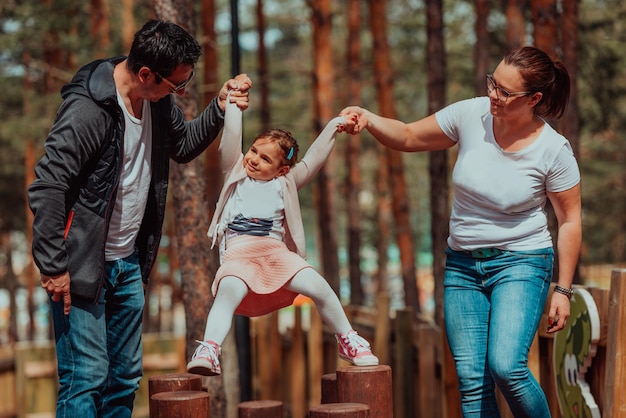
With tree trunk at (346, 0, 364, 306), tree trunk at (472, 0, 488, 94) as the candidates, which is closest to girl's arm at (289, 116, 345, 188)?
tree trunk at (472, 0, 488, 94)

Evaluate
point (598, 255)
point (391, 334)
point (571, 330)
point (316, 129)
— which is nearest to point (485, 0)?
point (316, 129)

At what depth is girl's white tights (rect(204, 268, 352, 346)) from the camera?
468 centimetres

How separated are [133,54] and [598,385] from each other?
9.75ft

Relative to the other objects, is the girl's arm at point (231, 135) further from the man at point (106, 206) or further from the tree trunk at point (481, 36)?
the tree trunk at point (481, 36)

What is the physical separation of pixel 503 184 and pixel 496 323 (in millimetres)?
606

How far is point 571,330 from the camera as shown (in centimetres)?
564

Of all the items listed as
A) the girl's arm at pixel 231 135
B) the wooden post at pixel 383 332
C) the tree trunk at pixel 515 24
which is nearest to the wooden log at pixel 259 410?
the girl's arm at pixel 231 135

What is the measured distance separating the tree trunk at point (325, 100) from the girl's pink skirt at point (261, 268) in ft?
37.3

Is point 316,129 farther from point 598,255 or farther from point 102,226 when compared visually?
point 598,255

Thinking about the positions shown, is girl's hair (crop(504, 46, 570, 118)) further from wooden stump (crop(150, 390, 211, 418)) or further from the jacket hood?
wooden stump (crop(150, 390, 211, 418))

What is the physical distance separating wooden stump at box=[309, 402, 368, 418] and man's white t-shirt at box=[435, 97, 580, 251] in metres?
0.88

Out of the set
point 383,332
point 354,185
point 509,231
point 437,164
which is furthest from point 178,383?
point 354,185

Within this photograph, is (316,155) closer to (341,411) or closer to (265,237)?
(265,237)

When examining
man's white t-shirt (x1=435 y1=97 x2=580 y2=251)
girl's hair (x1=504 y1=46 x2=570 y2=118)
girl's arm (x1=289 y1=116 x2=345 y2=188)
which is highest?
girl's hair (x1=504 y1=46 x2=570 y2=118)
